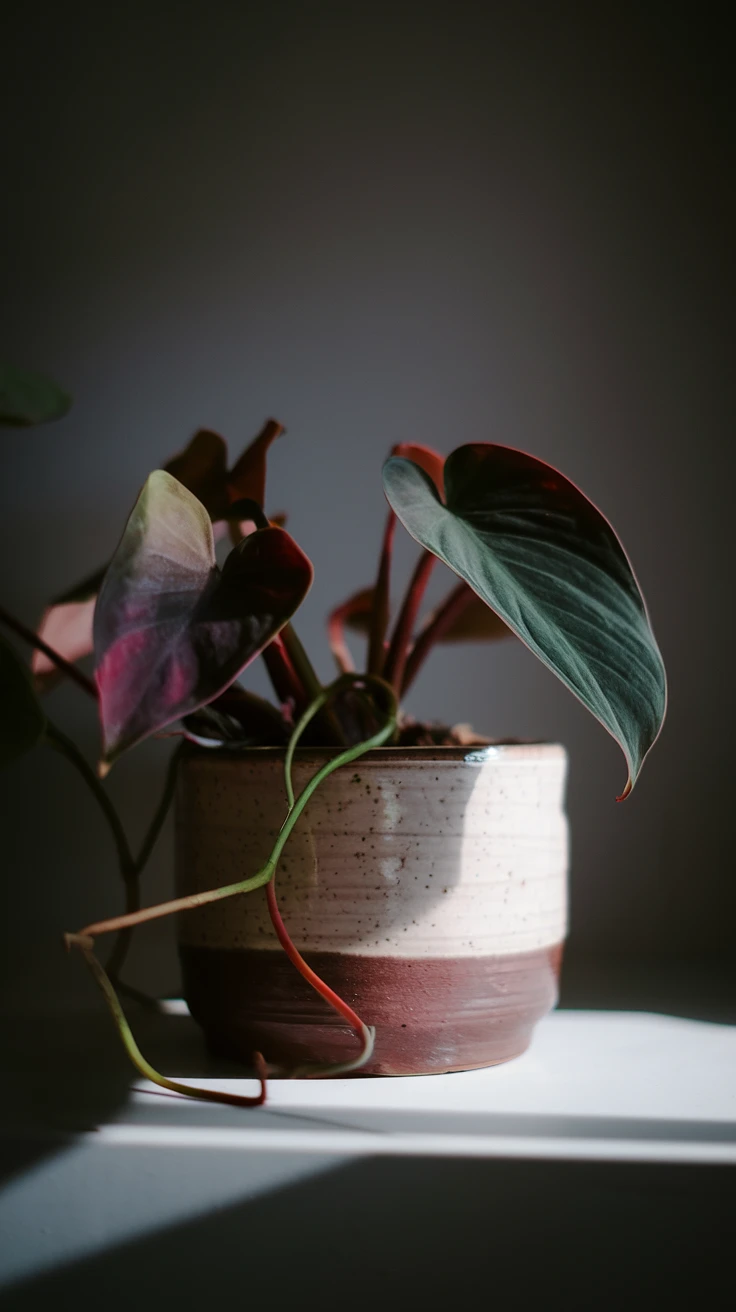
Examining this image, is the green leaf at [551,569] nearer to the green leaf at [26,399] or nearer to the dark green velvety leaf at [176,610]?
the dark green velvety leaf at [176,610]

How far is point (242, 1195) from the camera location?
501 millimetres

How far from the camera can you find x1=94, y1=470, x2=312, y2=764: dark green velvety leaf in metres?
0.44

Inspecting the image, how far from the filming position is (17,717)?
68 cm

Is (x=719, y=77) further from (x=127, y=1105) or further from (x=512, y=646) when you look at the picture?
(x=127, y=1105)

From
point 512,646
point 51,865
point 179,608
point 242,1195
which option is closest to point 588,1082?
point 242,1195

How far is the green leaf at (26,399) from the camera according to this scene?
76 cm

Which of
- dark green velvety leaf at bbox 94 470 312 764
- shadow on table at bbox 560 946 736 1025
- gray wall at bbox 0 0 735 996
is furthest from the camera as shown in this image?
gray wall at bbox 0 0 735 996

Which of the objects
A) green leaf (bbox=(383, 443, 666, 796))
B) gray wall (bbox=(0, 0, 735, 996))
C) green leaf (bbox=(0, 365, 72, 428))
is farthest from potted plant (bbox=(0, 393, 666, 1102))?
gray wall (bbox=(0, 0, 735, 996))

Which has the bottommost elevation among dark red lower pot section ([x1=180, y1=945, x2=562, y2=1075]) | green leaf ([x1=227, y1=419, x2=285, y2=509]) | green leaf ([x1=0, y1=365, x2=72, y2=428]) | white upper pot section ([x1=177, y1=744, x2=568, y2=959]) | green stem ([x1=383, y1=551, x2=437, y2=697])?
dark red lower pot section ([x1=180, y1=945, x2=562, y2=1075])

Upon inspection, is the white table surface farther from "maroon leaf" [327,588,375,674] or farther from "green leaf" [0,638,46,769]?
"maroon leaf" [327,588,375,674]

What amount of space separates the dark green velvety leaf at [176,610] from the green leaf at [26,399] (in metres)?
A: 0.29

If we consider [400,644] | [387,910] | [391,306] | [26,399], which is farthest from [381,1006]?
[391,306]

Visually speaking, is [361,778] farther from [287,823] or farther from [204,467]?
[204,467]

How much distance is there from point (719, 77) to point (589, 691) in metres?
0.85
